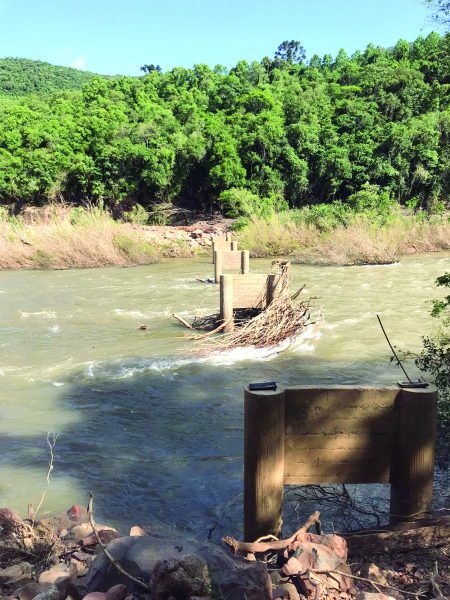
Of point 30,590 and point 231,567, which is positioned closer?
point 231,567

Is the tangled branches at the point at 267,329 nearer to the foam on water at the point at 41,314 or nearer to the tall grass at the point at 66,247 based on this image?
the foam on water at the point at 41,314

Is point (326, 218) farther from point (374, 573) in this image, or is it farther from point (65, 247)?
point (374, 573)

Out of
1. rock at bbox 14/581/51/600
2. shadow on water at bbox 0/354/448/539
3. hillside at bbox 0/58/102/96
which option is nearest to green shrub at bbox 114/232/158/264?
shadow on water at bbox 0/354/448/539

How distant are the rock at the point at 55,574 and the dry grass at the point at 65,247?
838 inches

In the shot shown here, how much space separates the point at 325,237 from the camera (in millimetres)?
26484

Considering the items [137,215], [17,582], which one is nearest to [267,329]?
[17,582]

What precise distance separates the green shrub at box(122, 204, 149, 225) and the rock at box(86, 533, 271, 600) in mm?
32125

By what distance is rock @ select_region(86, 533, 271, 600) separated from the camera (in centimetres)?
261

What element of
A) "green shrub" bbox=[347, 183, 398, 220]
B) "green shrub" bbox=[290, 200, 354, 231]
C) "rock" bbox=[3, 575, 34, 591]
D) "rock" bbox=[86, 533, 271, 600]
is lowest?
"rock" bbox=[3, 575, 34, 591]

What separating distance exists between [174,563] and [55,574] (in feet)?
2.88

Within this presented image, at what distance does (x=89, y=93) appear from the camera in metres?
49.1

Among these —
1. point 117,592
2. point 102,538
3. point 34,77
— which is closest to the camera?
point 117,592

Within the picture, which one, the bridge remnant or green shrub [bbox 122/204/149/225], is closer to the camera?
the bridge remnant

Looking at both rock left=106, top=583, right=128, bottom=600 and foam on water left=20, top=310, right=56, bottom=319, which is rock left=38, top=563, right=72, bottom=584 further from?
foam on water left=20, top=310, right=56, bottom=319
